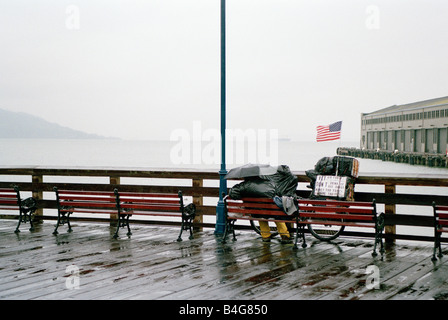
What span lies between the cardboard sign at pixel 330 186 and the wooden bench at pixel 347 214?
28cm

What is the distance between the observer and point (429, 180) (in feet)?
26.5

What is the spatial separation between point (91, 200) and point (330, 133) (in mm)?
5154

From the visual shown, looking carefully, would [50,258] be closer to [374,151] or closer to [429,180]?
[429,180]

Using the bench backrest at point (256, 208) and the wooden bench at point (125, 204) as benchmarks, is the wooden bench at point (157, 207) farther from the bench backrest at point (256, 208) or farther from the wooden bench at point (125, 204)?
the bench backrest at point (256, 208)

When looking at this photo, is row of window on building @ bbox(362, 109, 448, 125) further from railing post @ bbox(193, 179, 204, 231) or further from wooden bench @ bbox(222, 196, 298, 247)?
wooden bench @ bbox(222, 196, 298, 247)

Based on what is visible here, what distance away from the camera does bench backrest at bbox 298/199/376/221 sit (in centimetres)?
762

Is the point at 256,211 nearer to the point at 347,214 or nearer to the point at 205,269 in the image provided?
the point at 347,214

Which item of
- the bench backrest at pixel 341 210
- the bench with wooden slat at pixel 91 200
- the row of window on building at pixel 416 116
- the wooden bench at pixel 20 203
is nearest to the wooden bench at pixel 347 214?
the bench backrest at pixel 341 210

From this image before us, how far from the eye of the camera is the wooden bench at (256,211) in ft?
27.3

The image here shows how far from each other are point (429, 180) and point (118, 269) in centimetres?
482

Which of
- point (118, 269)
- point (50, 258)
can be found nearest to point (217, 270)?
point (118, 269)

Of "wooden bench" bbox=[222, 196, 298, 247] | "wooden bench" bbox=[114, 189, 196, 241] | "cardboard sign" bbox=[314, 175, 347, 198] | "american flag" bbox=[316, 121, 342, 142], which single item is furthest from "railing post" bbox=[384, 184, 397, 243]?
"wooden bench" bbox=[114, 189, 196, 241]

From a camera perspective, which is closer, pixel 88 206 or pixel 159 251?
pixel 159 251

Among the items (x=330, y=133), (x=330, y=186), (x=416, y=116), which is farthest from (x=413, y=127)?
(x=330, y=186)
